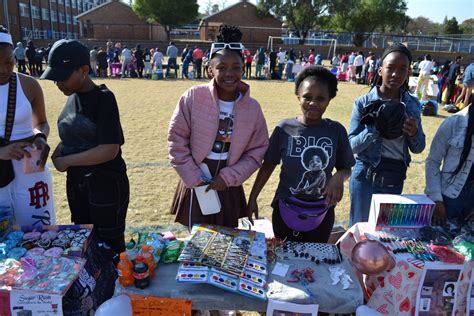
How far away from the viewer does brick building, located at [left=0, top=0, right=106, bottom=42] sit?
1639 inches

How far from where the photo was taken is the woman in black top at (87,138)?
214cm

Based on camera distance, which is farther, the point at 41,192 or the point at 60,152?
the point at 41,192

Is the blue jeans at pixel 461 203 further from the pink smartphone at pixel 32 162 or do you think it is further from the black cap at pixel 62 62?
the pink smartphone at pixel 32 162

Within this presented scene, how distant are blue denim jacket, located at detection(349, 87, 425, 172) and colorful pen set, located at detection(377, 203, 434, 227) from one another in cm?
40

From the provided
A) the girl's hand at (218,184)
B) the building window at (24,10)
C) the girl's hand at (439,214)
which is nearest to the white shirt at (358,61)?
the girl's hand at (439,214)

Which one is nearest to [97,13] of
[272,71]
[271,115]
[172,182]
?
[272,71]

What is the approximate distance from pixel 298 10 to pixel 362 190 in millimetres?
49014

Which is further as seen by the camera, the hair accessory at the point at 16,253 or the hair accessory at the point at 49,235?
the hair accessory at the point at 49,235

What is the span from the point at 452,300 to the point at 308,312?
0.98m

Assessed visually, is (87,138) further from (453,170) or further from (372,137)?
(453,170)

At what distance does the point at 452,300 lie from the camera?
2092 mm

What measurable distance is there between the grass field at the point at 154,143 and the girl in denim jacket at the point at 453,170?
1901 millimetres

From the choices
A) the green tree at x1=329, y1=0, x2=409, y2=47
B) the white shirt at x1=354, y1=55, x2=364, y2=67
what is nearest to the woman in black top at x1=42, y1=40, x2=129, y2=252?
the white shirt at x1=354, y1=55, x2=364, y2=67

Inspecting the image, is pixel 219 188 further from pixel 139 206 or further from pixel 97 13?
pixel 97 13
